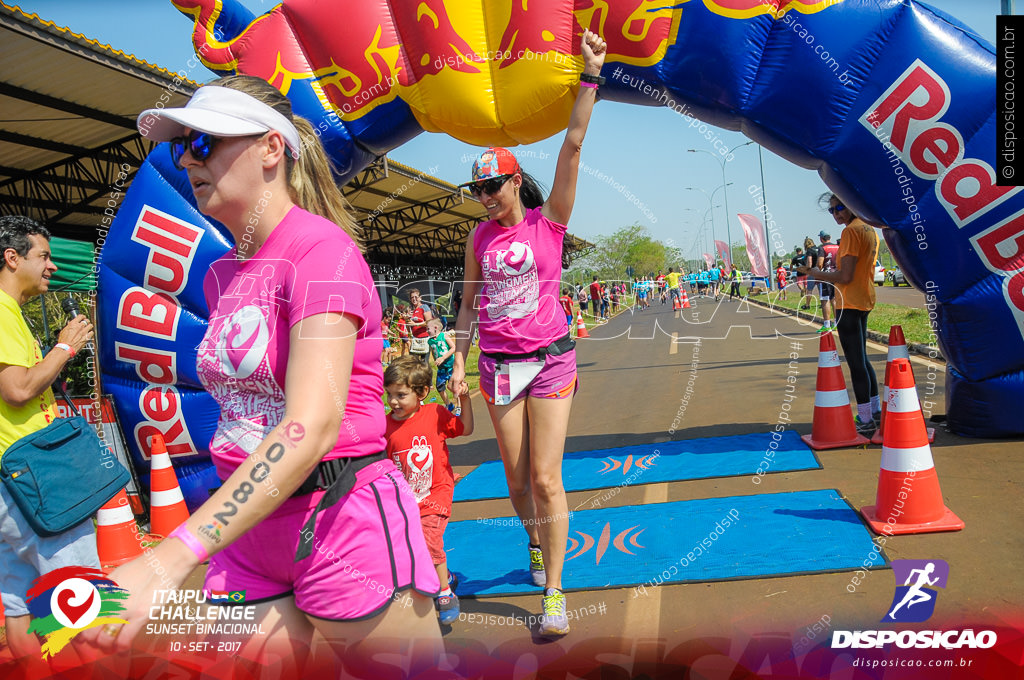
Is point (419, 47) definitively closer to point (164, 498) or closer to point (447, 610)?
point (164, 498)

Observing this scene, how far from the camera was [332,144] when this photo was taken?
582cm

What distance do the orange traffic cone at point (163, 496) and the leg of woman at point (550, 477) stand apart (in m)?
2.87

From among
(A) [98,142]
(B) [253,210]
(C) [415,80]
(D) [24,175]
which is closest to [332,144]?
(C) [415,80]

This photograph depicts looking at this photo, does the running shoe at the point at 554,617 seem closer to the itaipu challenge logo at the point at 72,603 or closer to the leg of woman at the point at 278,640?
the leg of woman at the point at 278,640

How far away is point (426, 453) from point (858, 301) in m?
4.00

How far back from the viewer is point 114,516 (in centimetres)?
437

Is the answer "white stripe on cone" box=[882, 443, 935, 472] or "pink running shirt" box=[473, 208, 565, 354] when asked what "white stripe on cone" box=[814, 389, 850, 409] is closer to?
"white stripe on cone" box=[882, 443, 935, 472]

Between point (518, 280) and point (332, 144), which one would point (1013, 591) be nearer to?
point (518, 280)

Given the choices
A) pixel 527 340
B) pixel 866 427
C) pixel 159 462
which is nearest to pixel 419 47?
pixel 527 340

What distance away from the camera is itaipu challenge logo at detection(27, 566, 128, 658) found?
119 cm

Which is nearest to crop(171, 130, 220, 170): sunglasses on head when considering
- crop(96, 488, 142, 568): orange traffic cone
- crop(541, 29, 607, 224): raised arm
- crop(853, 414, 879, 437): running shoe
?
crop(541, 29, 607, 224): raised arm

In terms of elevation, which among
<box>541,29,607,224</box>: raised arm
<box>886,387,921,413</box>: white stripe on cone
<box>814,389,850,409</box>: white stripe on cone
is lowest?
<box>814,389,850,409</box>: white stripe on cone

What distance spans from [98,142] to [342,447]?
44.2ft

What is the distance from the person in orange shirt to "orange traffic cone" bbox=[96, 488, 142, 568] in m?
5.28
